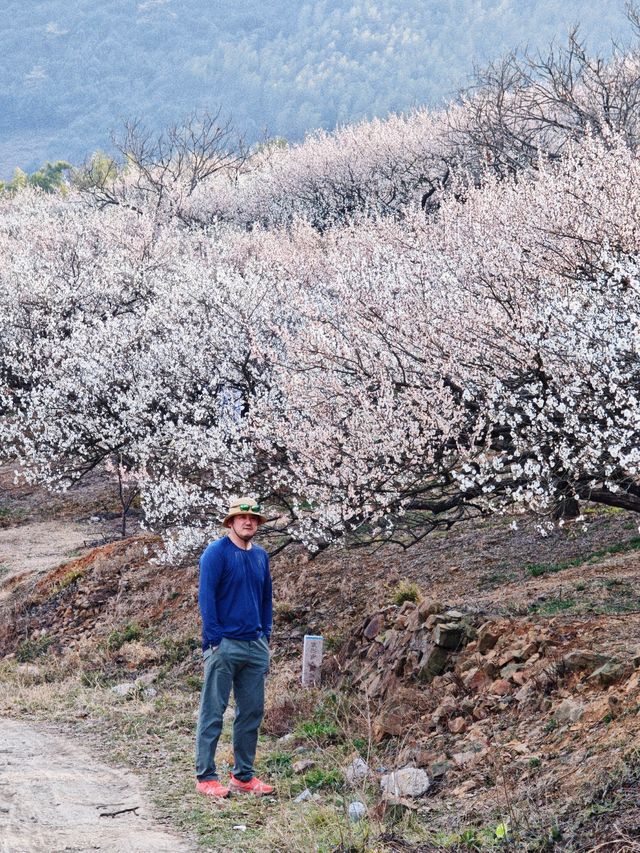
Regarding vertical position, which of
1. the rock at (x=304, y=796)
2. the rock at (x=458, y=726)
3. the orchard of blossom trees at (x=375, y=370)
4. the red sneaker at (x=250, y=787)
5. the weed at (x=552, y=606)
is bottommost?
the rock at (x=304, y=796)

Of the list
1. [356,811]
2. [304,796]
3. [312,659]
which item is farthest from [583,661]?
[312,659]

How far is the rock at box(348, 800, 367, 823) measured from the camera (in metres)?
6.97

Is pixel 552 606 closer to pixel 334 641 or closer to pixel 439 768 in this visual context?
pixel 334 641

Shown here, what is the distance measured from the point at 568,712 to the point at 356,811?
5.99 ft

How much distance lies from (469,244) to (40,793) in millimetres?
16715

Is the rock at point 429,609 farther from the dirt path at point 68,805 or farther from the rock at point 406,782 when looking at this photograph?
the dirt path at point 68,805

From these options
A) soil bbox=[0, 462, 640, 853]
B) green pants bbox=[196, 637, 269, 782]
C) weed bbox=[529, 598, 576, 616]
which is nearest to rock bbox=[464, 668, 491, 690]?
soil bbox=[0, 462, 640, 853]

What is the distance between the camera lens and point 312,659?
436 inches

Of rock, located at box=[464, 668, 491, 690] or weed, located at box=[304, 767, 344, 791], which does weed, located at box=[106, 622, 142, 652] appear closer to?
weed, located at box=[304, 767, 344, 791]

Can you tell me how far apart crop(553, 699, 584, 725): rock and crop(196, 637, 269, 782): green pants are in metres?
2.36

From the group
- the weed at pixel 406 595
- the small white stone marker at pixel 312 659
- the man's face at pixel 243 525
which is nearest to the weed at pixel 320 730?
the small white stone marker at pixel 312 659

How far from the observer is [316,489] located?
40.0ft

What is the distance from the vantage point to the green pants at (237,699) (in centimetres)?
774

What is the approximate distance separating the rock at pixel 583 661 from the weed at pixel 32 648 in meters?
9.90
